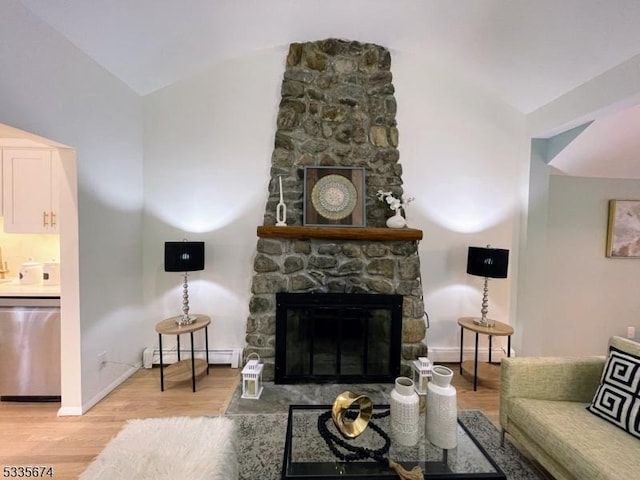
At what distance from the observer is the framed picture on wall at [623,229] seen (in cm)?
329

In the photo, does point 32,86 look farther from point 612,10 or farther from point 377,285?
point 612,10

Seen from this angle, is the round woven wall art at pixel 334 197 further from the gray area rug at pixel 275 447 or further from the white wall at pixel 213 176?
the gray area rug at pixel 275 447

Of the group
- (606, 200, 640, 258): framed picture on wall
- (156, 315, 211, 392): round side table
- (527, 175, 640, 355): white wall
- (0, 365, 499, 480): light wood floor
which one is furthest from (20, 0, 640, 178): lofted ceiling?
(0, 365, 499, 480): light wood floor

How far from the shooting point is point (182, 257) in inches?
106

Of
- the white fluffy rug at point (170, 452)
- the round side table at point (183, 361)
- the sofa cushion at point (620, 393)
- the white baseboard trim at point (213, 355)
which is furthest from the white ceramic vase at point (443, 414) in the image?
the white baseboard trim at point (213, 355)

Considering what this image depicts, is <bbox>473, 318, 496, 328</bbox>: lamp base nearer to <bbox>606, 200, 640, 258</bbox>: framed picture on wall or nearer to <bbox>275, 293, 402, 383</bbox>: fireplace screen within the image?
<bbox>275, 293, 402, 383</bbox>: fireplace screen

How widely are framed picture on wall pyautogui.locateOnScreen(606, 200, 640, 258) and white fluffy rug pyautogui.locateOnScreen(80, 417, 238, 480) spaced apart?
422 cm

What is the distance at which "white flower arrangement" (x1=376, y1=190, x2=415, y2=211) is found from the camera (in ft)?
9.34

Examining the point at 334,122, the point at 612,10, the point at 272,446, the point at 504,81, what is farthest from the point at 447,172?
the point at 272,446

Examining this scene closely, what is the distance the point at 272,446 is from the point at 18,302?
7.46 ft

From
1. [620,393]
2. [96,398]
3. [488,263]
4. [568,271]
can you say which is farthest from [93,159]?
[568,271]

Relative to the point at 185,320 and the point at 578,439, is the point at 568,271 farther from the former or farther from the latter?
the point at 185,320

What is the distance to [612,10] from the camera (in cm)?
191

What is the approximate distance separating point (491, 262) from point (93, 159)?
11.6 ft
